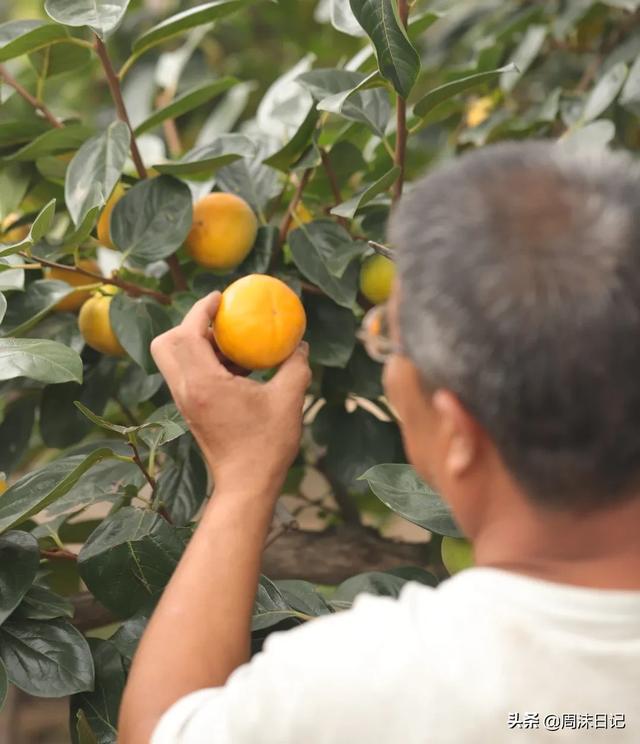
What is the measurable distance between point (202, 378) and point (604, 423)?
368 millimetres

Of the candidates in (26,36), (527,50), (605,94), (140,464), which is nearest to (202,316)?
(140,464)

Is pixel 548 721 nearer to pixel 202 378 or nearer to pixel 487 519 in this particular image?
pixel 487 519

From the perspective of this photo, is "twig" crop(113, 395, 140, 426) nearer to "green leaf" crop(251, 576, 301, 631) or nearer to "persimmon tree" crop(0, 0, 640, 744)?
"persimmon tree" crop(0, 0, 640, 744)

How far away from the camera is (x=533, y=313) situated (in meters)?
0.50

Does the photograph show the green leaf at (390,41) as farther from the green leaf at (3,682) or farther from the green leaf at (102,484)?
the green leaf at (3,682)

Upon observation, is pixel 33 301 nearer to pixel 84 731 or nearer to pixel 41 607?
pixel 41 607

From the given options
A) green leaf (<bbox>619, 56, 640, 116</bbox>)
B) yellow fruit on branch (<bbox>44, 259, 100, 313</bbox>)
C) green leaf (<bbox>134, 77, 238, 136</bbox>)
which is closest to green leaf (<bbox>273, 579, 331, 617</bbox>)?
yellow fruit on branch (<bbox>44, 259, 100, 313</bbox>)

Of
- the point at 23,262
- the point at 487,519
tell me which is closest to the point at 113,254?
the point at 23,262

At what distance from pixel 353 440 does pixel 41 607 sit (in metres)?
0.44

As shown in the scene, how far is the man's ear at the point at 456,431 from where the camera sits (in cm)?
55

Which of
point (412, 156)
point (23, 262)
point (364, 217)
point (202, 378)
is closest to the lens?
point (202, 378)

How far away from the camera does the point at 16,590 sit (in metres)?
0.89

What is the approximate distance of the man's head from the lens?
0.50 meters

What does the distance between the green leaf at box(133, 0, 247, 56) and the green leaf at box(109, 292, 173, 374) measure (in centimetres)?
29
